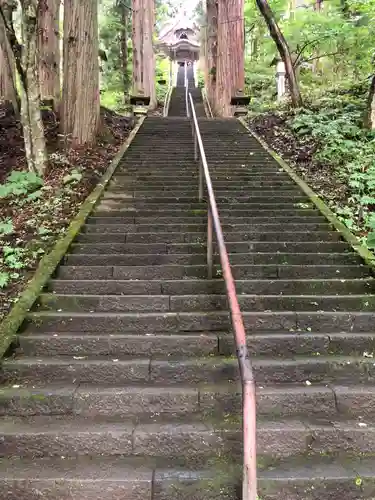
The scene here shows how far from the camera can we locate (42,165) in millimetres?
7473

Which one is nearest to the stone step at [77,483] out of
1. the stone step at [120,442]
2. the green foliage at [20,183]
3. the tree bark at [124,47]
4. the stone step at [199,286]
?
the stone step at [120,442]

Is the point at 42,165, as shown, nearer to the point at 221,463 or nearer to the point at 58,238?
the point at 58,238

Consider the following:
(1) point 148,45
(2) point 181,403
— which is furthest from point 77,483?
(1) point 148,45

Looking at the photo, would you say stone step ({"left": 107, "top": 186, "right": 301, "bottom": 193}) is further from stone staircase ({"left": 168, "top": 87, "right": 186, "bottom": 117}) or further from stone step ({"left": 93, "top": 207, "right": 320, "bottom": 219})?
stone staircase ({"left": 168, "top": 87, "right": 186, "bottom": 117})

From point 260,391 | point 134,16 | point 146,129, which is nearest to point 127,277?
point 260,391

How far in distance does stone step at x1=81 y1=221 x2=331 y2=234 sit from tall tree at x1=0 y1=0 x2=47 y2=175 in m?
2.23

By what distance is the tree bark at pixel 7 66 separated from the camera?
293 inches

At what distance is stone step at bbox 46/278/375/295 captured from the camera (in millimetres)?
4516

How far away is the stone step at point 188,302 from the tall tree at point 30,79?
3.85 m

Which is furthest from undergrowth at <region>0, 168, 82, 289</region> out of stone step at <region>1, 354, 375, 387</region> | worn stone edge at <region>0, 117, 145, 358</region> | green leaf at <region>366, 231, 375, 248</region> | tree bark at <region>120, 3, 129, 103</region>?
tree bark at <region>120, 3, 129, 103</region>

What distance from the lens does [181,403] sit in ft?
10.5

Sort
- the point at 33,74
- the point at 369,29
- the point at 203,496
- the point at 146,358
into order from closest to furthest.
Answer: the point at 203,496
the point at 146,358
the point at 33,74
the point at 369,29

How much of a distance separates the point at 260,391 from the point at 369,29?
1300 cm

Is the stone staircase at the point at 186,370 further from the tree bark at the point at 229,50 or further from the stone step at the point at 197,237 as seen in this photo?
the tree bark at the point at 229,50
